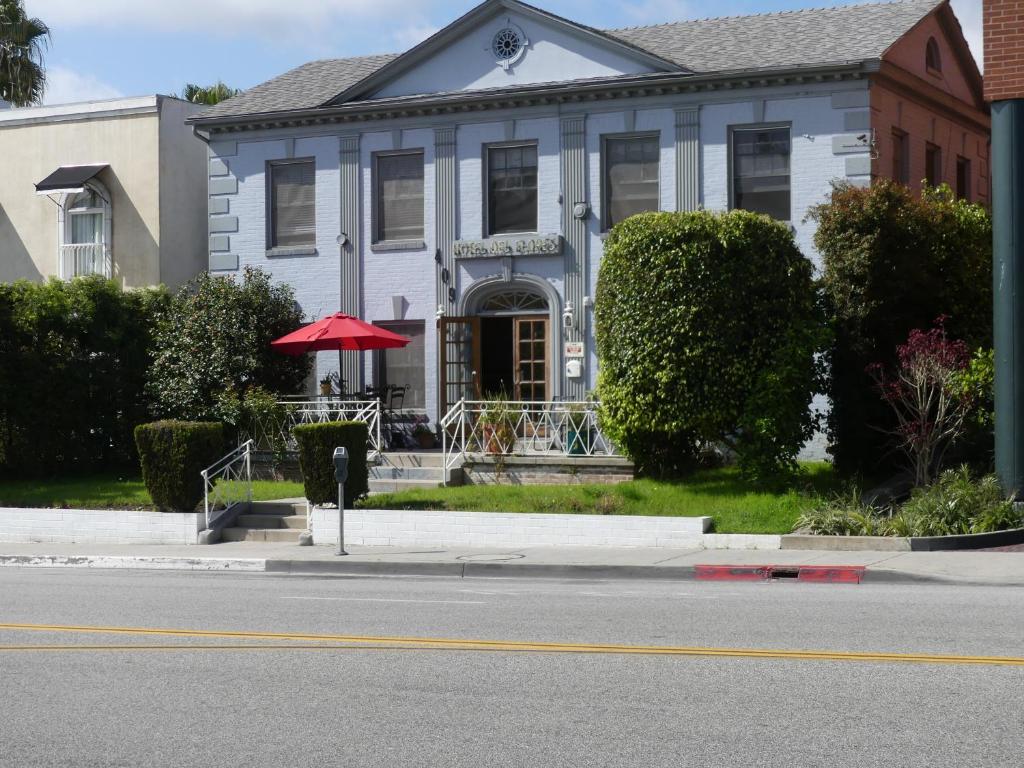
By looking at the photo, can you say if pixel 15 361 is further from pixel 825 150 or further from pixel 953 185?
pixel 953 185

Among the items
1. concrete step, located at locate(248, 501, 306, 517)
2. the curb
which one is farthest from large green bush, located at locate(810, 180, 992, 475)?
concrete step, located at locate(248, 501, 306, 517)

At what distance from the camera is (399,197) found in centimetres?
2717

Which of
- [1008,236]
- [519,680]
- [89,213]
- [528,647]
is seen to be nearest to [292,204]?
[89,213]

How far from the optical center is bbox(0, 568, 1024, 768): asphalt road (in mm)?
7125

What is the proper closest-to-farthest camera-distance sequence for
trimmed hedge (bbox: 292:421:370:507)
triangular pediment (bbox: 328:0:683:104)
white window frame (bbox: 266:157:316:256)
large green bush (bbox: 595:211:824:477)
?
1. large green bush (bbox: 595:211:824:477)
2. trimmed hedge (bbox: 292:421:370:507)
3. triangular pediment (bbox: 328:0:683:104)
4. white window frame (bbox: 266:157:316:256)

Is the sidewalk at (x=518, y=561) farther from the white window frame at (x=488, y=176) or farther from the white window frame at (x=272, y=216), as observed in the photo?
the white window frame at (x=272, y=216)

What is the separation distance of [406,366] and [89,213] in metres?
8.19

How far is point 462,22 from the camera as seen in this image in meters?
26.2

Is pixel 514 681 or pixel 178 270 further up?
pixel 178 270

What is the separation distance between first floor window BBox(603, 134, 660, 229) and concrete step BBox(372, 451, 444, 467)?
5.33 m

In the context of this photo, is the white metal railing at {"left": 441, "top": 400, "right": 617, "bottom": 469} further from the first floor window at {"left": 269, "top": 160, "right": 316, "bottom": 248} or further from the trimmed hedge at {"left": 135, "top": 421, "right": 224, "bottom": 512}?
the first floor window at {"left": 269, "top": 160, "right": 316, "bottom": 248}

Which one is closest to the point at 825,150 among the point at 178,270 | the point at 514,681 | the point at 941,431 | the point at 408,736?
the point at 941,431

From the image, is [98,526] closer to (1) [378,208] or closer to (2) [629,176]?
(1) [378,208]

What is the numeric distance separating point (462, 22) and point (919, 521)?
13.7 m
